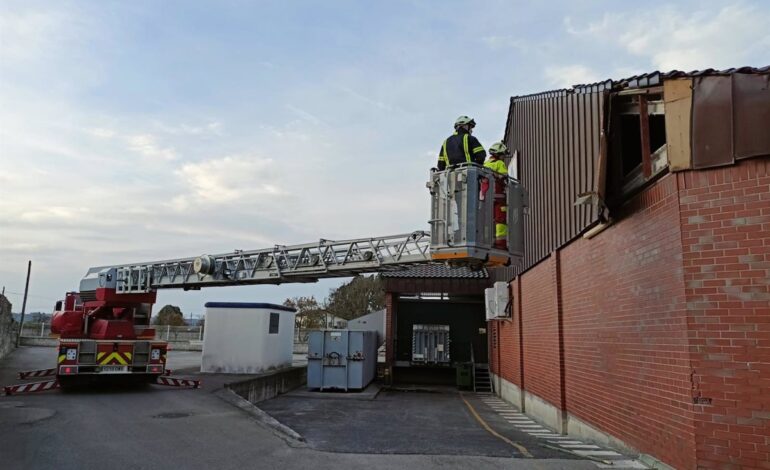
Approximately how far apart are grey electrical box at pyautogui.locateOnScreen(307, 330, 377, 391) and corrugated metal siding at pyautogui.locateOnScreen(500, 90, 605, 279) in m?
6.04

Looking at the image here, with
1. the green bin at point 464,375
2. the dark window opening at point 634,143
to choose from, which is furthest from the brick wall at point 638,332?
the green bin at point 464,375

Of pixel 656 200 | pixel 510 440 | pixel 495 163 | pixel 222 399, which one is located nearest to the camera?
pixel 656 200

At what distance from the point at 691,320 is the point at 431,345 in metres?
16.7

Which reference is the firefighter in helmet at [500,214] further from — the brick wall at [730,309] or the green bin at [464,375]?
the green bin at [464,375]

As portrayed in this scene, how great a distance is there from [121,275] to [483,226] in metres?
11.5

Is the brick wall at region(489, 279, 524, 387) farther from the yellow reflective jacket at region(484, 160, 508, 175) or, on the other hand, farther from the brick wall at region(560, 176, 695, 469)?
the yellow reflective jacket at region(484, 160, 508, 175)

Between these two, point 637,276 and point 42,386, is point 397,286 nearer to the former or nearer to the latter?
point 42,386

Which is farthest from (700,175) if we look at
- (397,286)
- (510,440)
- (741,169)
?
(397,286)

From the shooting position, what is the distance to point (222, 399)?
1210cm

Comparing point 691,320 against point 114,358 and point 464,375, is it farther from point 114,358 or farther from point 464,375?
point 464,375

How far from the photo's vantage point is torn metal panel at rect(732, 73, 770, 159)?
5520 mm

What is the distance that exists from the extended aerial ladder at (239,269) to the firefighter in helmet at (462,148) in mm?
243

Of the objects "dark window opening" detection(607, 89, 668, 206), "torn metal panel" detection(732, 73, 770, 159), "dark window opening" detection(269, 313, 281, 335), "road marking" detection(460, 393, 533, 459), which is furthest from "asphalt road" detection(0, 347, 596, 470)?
"dark window opening" detection(269, 313, 281, 335)

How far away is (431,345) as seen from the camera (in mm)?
21938
